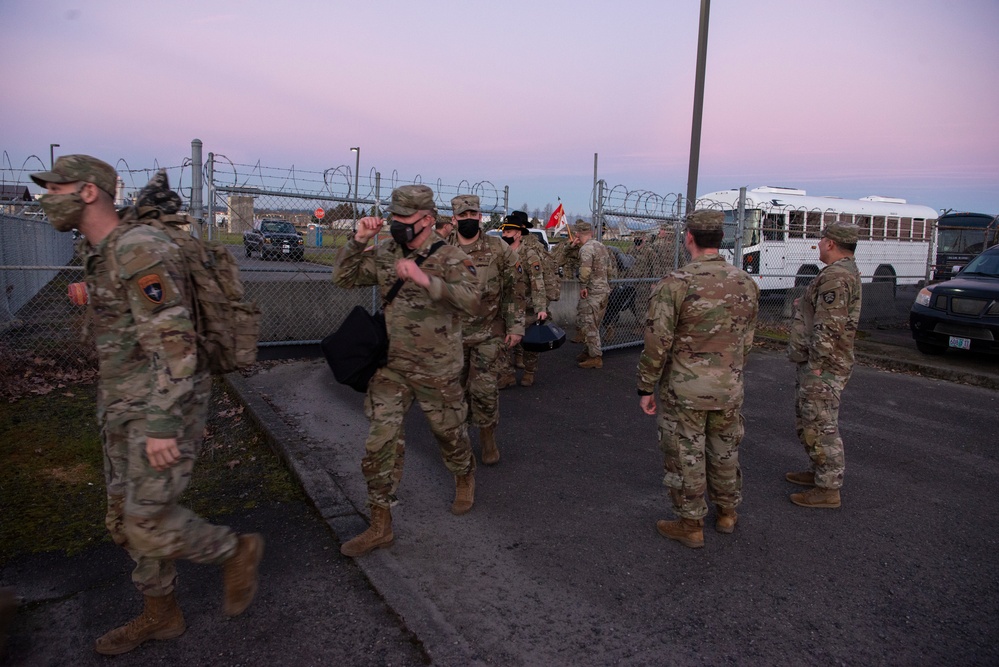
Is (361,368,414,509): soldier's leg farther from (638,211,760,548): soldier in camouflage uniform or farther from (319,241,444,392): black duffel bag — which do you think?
(638,211,760,548): soldier in camouflage uniform

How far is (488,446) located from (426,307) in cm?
172

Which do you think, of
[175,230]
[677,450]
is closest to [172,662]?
[175,230]

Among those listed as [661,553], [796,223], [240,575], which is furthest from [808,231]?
[240,575]

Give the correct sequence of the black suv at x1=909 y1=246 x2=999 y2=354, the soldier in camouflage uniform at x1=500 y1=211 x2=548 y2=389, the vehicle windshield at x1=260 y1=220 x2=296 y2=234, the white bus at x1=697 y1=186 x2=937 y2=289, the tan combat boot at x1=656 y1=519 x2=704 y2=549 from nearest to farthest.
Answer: the tan combat boot at x1=656 y1=519 x2=704 y2=549
the soldier in camouflage uniform at x1=500 y1=211 x2=548 y2=389
the vehicle windshield at x1=260 y1=220 x2=296 y2=234
the black suv at x1=909 y1=246 x2=999 y2=354
the white bus at x1=697 y1=186 x2=937 y2=289

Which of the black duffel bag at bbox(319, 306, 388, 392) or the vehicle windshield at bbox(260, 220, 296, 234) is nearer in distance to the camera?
the black duffel bag at bbox(319, 306, 388, 392)

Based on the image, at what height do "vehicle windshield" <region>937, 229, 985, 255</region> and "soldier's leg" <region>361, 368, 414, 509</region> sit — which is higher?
"vehicle windshield" <region>937, 229, 985, 255</region>

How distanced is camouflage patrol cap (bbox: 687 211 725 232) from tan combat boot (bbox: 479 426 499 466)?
7.06 feet

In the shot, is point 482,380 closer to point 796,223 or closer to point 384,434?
point 384,434

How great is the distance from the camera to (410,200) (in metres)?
3.59

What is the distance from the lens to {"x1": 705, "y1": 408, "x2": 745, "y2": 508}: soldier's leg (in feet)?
12.2

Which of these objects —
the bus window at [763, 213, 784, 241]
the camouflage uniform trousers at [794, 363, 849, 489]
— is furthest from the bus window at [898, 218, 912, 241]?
the camouflage uniform trousers at [794, 363, 849, 489]

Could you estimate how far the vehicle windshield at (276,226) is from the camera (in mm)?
7777

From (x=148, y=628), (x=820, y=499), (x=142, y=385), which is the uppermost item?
(x=142, y=385)

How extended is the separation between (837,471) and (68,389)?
22.7ft
